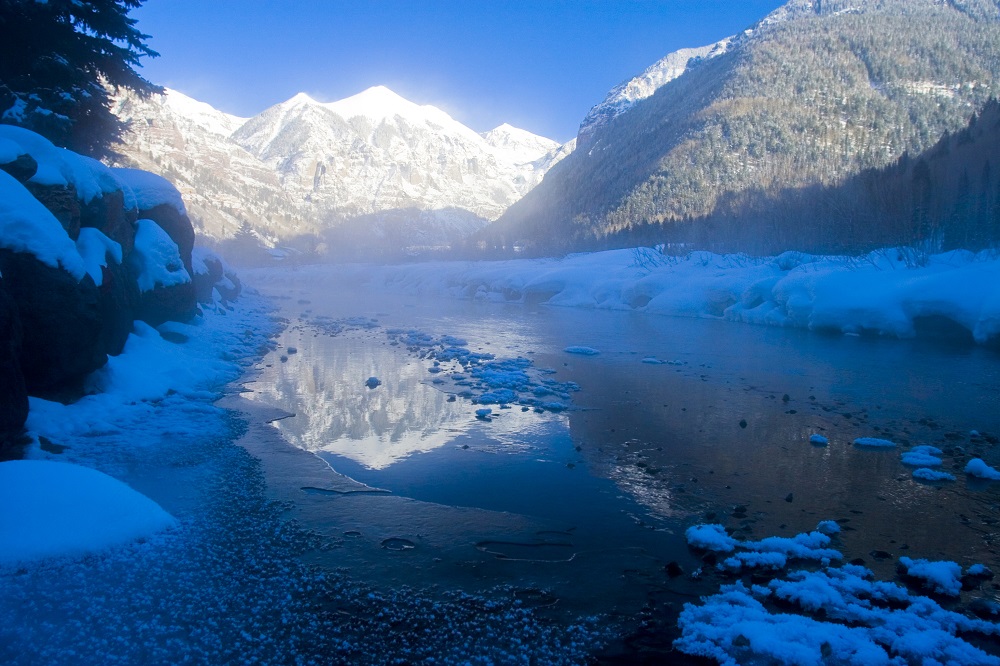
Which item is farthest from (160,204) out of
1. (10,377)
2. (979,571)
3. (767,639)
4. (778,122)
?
(778,122)

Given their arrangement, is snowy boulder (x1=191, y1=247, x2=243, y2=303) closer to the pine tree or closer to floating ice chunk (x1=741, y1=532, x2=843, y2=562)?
the pine tree

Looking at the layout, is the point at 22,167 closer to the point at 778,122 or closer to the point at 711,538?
the point at 711,538

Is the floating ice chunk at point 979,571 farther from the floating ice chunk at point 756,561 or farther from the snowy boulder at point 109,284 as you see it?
the snowy boulder at point 109,284

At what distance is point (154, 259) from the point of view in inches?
671

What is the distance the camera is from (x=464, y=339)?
25.2 metres

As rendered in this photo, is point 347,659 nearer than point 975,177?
Yes

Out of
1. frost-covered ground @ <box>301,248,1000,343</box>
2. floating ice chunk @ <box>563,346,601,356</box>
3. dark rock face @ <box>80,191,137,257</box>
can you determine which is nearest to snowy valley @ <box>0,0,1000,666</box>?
dark rock face @ <box>80,191,137,257</box>

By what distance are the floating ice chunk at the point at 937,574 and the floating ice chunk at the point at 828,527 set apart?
32.9 inches

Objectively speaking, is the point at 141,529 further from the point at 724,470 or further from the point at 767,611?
the point at 724,470

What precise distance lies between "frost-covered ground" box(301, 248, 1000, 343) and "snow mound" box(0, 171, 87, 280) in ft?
97.5

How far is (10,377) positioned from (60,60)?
13.1 meters

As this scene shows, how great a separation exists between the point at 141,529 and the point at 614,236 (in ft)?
299

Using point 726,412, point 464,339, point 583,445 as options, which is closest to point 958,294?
point 726,412

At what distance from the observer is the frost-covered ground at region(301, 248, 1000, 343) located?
24828 millimetres
